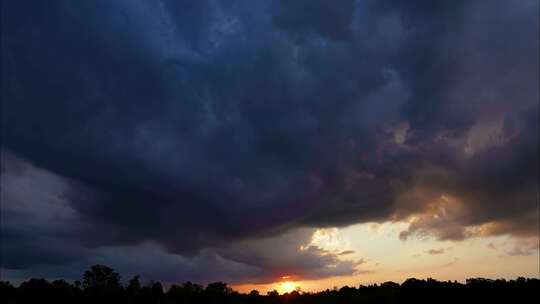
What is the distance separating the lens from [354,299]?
5969 inches

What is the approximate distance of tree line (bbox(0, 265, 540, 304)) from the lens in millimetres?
105000

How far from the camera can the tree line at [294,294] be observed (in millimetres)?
105000

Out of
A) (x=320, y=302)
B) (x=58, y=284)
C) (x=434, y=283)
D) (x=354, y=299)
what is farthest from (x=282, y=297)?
(x=58, y=284)

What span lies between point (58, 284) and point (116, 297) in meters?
16.4

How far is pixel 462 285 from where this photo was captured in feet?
369

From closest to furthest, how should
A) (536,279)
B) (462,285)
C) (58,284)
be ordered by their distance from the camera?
(536,279) → (462,285) → (58,284)

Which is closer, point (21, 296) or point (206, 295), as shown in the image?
point (21, 296)

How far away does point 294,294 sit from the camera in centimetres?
16438

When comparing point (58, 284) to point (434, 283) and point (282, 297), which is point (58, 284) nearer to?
point (282, 297)

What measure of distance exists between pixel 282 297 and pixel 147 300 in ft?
142

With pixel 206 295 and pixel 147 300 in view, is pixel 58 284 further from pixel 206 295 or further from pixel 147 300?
pixel 206 295

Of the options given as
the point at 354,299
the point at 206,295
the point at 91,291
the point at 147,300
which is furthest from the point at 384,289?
the point at 91,291

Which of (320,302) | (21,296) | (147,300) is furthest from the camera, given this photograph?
(320,302)

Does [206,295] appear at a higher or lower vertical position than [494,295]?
higher
